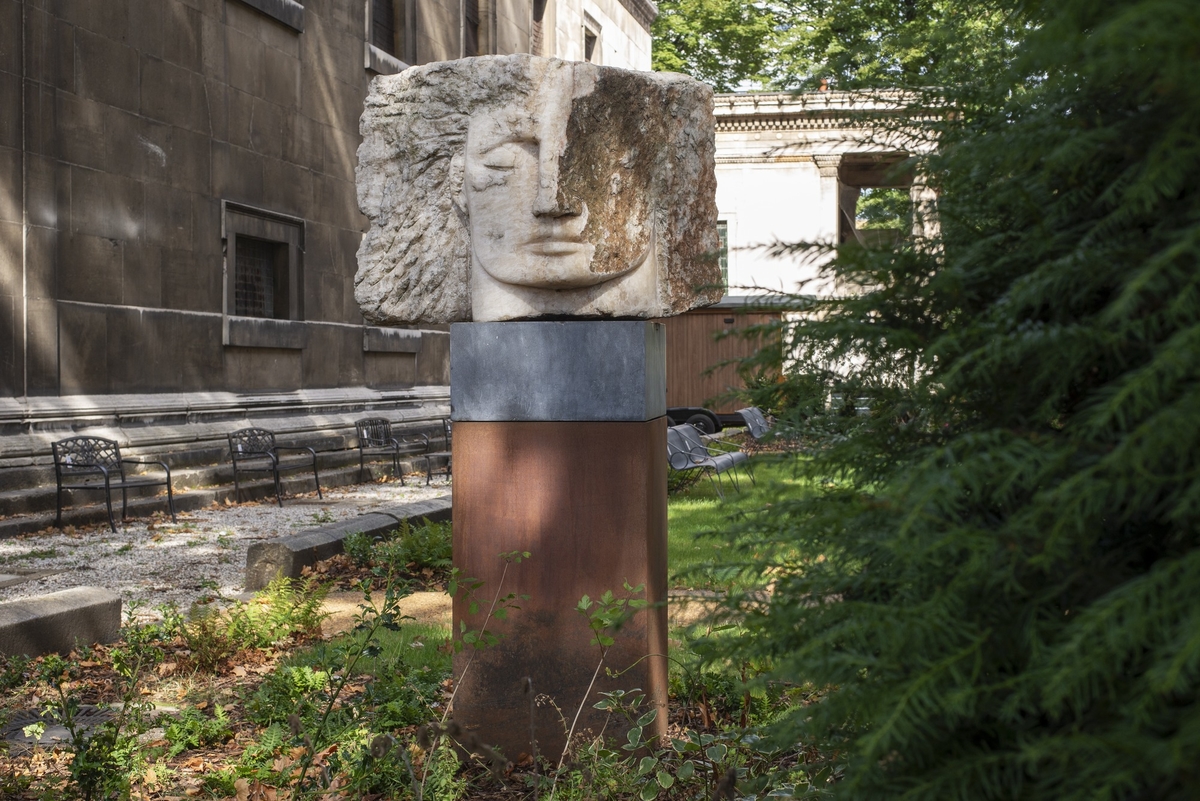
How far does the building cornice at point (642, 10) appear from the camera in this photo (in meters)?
31.2

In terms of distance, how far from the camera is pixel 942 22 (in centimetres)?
230

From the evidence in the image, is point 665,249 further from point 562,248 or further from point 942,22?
point 942,22

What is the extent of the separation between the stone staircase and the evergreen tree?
945 cm

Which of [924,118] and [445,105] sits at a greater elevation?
[445,105]

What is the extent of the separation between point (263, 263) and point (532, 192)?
36.7 feet

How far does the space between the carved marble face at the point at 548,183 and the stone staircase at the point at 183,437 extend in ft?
23.0

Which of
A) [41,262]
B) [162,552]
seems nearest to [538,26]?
[41,262]

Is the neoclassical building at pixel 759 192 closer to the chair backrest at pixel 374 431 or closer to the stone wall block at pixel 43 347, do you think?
the chair backrest at pixel 374 431

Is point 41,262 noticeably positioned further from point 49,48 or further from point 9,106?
point 49,48

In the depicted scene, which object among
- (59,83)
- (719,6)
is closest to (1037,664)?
(59,83)

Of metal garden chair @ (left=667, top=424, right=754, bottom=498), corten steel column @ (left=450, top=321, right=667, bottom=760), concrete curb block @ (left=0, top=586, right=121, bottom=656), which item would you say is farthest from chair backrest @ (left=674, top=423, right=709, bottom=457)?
corten steel column @ (left=450, top=321, right=667, bottom=760)

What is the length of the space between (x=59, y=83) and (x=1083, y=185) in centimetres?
1143

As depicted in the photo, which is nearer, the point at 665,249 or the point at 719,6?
the point at 665,249

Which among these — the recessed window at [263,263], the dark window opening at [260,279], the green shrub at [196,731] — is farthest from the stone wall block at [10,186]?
the green shrub at [196,731]
